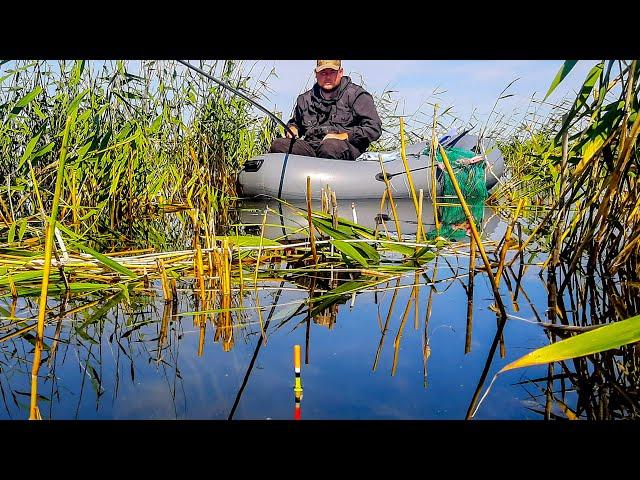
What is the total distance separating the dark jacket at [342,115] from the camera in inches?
243

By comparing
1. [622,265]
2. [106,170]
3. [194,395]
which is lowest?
[194,395]

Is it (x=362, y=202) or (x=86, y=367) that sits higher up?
(x=362, y=202)

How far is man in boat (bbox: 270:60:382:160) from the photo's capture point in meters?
6.14

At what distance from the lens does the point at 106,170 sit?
3.19 m

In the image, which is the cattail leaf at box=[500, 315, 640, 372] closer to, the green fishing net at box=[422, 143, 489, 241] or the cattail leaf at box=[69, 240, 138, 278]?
the cattail leaf at box=[69, 240, 138, 278]

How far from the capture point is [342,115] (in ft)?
20.5

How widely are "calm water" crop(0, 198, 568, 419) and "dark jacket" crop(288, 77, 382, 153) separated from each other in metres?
4.48

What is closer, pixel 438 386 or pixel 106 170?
pixel 438 386

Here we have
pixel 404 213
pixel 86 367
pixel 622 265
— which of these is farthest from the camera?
pixel 404 213

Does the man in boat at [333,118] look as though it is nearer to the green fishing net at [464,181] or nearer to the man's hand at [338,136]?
the man's hand at [338,136]

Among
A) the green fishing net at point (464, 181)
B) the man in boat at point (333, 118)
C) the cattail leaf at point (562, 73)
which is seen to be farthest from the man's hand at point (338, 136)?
the cattail leaf at point (562, 73)

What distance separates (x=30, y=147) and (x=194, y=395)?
158 cm
